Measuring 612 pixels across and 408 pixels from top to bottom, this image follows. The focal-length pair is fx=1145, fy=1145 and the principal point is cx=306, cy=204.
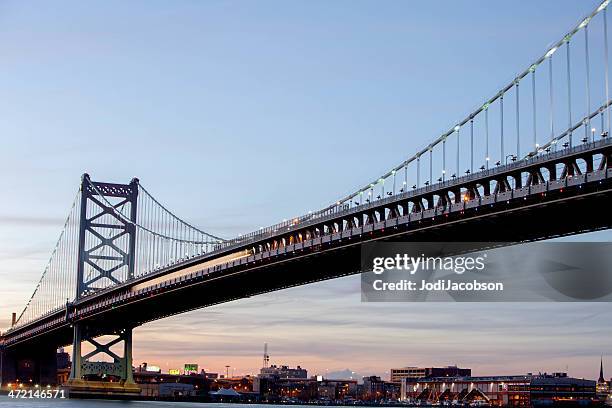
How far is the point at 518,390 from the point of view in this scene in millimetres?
127750

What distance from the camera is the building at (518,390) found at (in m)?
124

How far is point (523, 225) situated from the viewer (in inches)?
1791

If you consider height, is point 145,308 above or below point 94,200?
below

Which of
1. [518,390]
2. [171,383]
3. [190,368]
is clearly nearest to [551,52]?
[518,390]

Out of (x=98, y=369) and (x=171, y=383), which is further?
(x=171, y=383)

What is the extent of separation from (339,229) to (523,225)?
40.8 feet

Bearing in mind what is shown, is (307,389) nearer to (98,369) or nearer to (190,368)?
(190,368)

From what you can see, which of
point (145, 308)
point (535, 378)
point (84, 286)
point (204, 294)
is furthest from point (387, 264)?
point (535, 378)

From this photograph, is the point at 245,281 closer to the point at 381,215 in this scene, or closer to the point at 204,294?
the point at 204,294

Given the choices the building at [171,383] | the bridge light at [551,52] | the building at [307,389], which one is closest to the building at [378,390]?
the building at [307,389]

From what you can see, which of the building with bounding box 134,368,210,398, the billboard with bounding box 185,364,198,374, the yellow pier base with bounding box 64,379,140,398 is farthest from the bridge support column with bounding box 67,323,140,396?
the billboard with bounding box 185,364,198,374

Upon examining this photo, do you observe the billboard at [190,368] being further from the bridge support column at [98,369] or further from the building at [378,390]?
the bridge support column at [98,369]

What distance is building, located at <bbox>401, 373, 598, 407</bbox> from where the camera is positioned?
123812mm

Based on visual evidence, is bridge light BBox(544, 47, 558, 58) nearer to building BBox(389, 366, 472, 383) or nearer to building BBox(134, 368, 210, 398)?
building BBox(134, 368, 210, 398)
